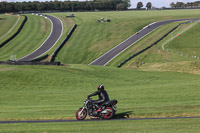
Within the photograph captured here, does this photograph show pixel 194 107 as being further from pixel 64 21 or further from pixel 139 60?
pixel 64 21

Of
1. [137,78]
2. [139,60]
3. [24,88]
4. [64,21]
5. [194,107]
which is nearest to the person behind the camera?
[194,107]

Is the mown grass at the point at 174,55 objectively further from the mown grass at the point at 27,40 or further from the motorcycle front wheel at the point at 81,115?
the motorcycle front wheel at the point at 81,115

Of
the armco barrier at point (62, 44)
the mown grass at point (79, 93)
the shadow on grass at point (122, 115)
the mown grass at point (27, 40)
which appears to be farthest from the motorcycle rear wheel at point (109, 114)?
the mown grass at point (27, 40)

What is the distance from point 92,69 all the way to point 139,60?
22.4 m

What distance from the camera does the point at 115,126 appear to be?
61.2ft

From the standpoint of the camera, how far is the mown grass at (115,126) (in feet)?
57.4

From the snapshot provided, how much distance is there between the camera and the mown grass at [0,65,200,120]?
75.5ft

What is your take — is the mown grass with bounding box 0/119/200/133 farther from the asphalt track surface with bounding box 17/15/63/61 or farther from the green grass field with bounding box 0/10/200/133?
the asphalt track surface with bounding box 17/15/63/61

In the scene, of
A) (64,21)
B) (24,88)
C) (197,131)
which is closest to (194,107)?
(197,131)

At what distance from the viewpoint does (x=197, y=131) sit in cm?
1670

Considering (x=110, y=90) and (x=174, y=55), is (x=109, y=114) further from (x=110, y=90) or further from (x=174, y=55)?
(x=174, y=55)

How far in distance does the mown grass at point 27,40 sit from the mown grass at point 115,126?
6842cm

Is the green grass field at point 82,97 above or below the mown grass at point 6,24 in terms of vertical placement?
below

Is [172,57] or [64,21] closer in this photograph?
[172,57]
